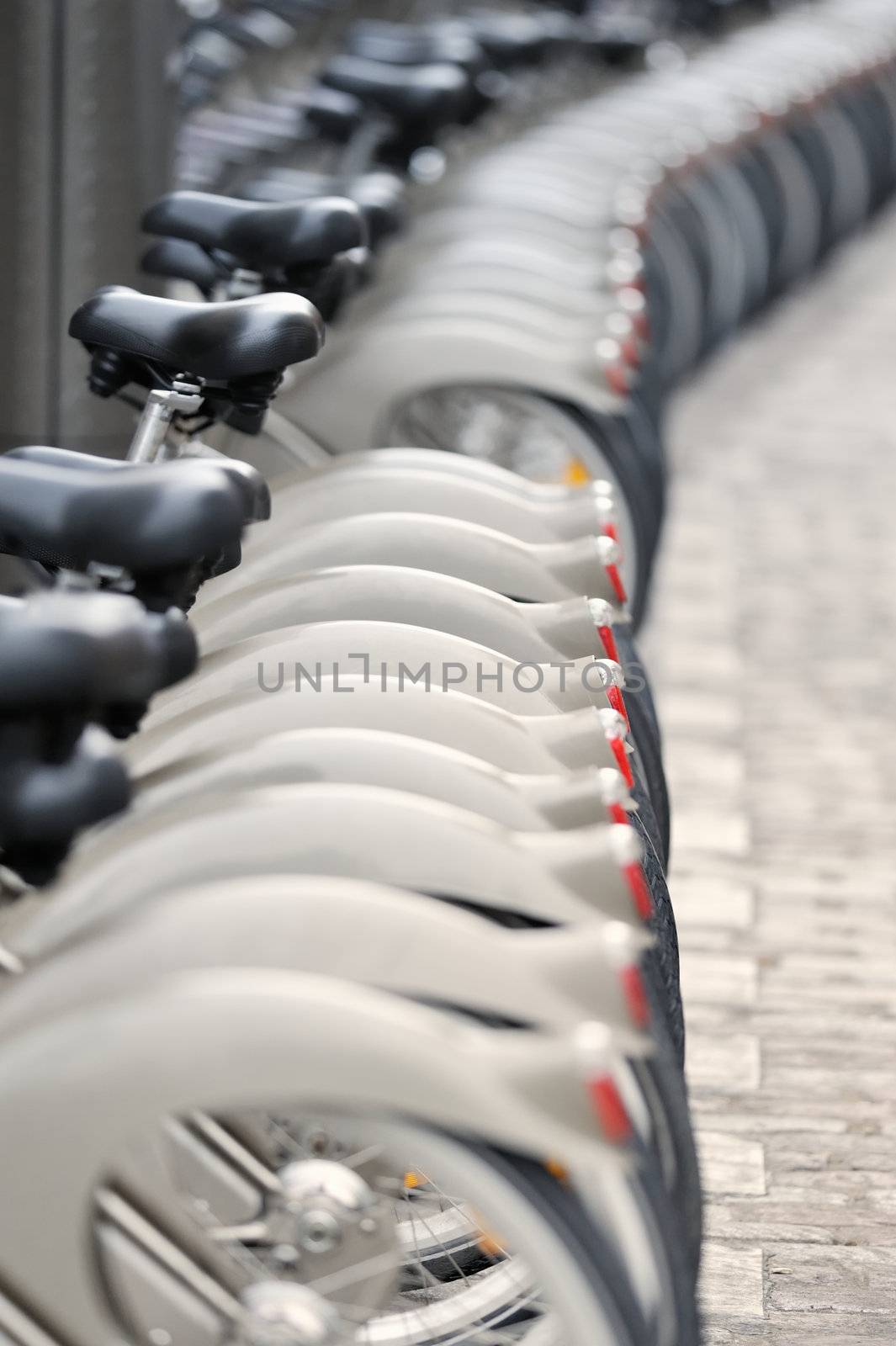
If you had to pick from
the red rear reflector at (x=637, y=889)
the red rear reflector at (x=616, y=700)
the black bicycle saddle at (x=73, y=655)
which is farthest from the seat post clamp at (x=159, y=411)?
the red rear reflector at (x=637, y=889)

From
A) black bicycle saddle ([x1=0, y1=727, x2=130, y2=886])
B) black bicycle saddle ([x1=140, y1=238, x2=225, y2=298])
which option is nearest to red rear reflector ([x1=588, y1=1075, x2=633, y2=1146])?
black bicycle saddle ([x1=0, y1=727, x2=130, y2=886])

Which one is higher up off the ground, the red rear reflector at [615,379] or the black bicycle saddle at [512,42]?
the red rear reflector at [615,379]

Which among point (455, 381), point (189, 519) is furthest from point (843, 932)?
point (189, 519)

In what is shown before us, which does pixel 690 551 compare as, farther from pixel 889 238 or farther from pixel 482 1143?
pixel 889 238

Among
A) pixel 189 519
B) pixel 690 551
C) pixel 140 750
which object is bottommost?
pixel 690 551

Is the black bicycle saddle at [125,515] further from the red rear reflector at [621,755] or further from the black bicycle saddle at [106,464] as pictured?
the red rear reflector at [621,755]

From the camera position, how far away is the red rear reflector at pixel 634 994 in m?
1.67

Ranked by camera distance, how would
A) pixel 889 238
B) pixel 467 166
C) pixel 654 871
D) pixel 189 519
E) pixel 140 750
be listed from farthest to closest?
pixel 889 238 → pixel 467 166 → pixel 654 871 → pixel 140 750 → pixel 189 519

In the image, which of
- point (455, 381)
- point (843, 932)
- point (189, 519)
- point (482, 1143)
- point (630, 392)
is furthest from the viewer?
point (630, 392)

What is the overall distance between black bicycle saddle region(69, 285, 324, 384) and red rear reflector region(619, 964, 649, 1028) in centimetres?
100

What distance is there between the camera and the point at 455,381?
3.82 m

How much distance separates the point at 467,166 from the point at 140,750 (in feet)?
12.2

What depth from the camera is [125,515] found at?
1.84m

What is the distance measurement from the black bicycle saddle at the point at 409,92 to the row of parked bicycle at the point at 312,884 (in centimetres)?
210
